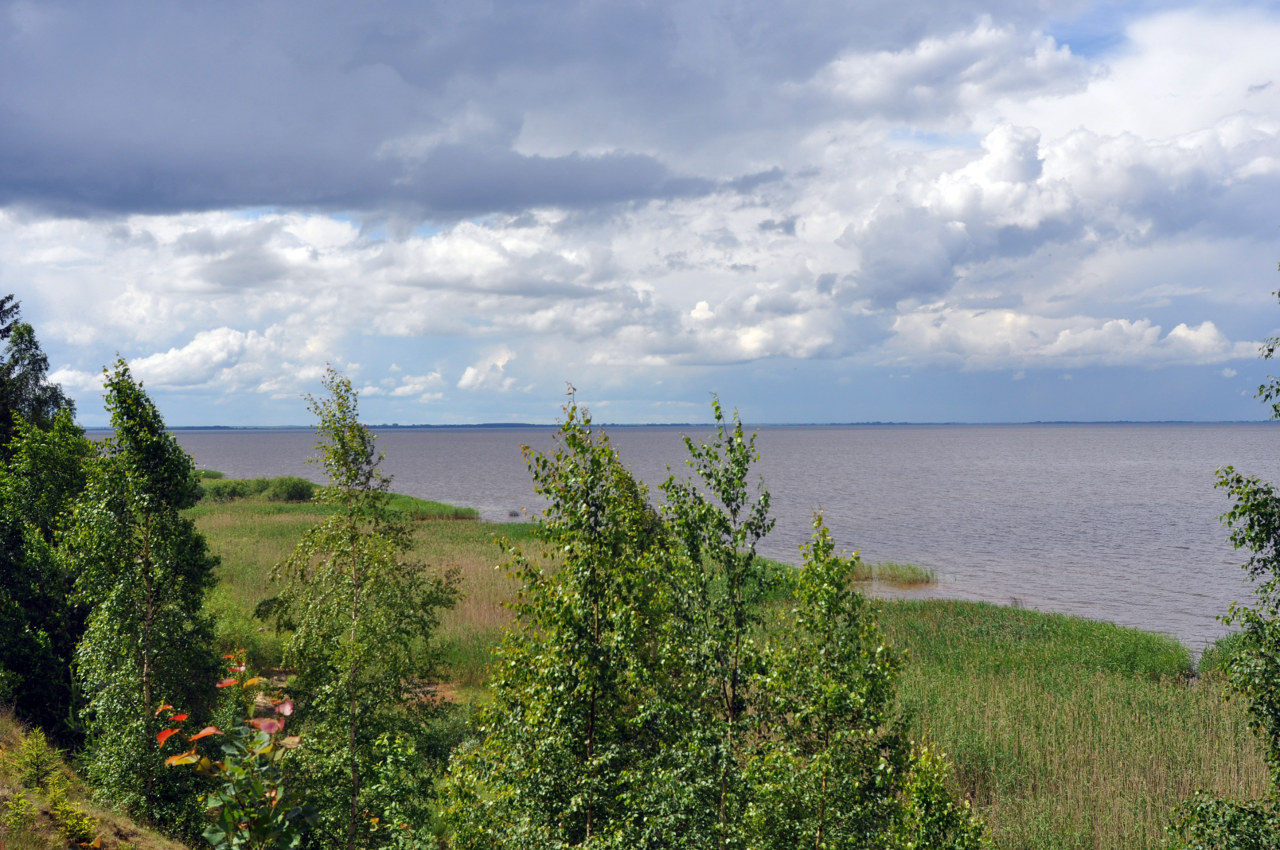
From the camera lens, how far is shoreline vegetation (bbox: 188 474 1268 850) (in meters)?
17.2

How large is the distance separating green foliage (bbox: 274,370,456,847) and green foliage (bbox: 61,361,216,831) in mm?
2634

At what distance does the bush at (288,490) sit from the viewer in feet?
254

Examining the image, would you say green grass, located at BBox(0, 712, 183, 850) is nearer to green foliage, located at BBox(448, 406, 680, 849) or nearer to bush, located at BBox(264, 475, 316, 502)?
green foliage, located at BBox(448, 406, 680, 849)

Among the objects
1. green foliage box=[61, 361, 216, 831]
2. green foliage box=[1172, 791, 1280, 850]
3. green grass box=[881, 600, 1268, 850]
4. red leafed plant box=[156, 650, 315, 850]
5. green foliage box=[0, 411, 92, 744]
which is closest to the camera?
red leafed plant box=[156, 650, 315, 850]

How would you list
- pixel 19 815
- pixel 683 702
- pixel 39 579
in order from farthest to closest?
1. pixel 39 579
2. pixel 19 815
3. pixel 683 702

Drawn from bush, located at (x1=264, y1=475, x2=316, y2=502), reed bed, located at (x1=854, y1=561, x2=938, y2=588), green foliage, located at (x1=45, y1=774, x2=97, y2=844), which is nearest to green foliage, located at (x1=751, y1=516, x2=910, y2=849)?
green foliage, located at (x1=45, y1=774, x2=97, y2=844)

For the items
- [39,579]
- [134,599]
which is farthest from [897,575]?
[134,599]

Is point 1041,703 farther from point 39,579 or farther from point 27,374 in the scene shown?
point 27,374

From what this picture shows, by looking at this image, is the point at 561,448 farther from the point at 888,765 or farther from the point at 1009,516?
the point at 1009,516

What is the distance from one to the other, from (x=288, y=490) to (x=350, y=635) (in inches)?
2850

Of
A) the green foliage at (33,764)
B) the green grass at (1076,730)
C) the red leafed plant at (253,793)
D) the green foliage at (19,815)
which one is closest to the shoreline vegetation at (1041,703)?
the green grass at (1076,730)

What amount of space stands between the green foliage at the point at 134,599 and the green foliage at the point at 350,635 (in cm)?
263

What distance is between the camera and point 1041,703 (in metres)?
23.5

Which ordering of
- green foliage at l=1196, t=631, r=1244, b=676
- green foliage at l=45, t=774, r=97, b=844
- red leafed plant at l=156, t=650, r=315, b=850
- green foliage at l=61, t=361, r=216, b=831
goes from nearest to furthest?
red leafed plant at l=156, t=650, r=315, b=850, green foliage at l=45, t=774, r=97, b=844, green foliage at l=61, t=361, r=216, b=831, green foliage at l=1196, t=631, r=1244, b=676
